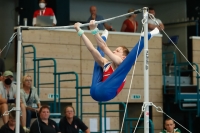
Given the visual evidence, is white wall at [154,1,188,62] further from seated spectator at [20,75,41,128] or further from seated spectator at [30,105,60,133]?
seated spectator at [30,105,60,133]

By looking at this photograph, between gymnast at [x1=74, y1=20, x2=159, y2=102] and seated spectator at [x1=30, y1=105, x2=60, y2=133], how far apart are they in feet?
7.20

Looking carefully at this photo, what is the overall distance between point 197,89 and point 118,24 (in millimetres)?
4885

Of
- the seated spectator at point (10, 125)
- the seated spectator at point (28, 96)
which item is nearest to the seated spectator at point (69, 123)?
the seated spectator at point (28, 96)

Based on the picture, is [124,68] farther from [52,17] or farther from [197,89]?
[197,89]

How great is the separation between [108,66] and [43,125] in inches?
98.9

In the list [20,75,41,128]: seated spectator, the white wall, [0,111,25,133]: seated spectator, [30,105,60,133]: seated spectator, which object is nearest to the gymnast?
[0,111,25,133]: seated spectator

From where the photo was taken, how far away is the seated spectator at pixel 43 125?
9391mm

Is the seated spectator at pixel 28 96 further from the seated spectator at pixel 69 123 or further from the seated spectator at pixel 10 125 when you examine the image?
the seated spectator at pixel 10 125

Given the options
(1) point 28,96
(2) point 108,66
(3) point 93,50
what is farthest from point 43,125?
(3) point 93,50

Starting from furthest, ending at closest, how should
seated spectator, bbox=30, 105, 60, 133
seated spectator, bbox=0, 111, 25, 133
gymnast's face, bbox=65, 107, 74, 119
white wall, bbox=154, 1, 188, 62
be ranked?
white wall, bbox=154, 1, 188, 62, gymnast's face, bbox=65, 107, 74, 119, seated spectator, bbox=30, 105, 60, 133, seated spectator, bbox=0, 111, 25, 133

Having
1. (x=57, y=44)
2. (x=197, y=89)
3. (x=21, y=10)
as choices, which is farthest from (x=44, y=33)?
(x=197, y=89)

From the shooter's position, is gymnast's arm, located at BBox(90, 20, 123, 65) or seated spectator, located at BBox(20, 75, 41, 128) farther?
seated spectator, located at BBox(20, 75, 41, 128)

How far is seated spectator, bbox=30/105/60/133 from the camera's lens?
9391 millimetres

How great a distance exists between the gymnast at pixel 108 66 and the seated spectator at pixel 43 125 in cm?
219
